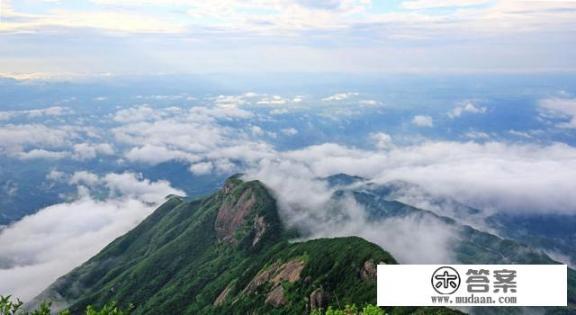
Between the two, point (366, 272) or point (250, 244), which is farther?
point (250, 244)

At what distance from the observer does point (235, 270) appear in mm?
133375

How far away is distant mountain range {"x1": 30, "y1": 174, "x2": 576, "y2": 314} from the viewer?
84.2m

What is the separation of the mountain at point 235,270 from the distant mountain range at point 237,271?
25 centimetres

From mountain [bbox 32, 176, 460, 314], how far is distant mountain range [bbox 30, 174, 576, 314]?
25 cm

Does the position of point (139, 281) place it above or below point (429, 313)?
below

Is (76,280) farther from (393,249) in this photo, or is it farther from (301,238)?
(393,249)

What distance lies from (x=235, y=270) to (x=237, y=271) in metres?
2.02

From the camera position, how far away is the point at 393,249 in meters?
156

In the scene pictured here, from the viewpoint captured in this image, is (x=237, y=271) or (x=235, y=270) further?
(x=235, y=270)

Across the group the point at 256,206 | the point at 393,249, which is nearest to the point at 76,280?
the point at 256,206

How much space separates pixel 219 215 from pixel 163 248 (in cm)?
2366

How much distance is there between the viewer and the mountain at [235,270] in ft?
276

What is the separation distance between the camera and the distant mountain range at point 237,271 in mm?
84188

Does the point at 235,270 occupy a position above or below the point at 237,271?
below
